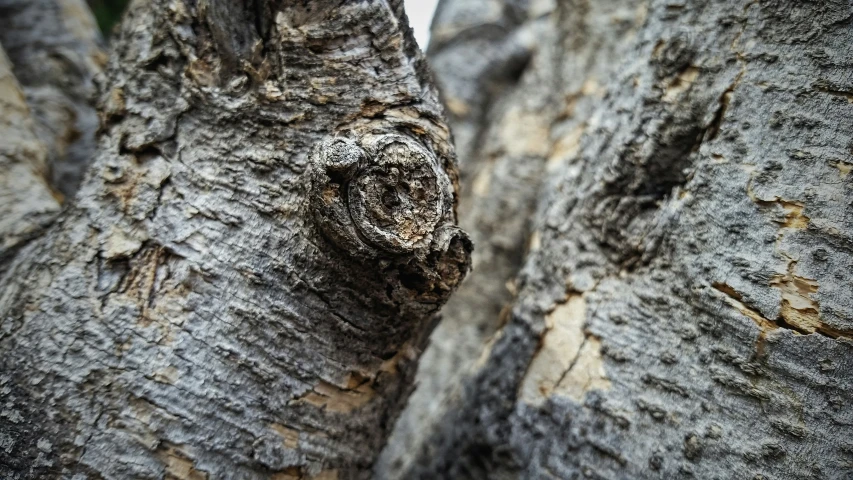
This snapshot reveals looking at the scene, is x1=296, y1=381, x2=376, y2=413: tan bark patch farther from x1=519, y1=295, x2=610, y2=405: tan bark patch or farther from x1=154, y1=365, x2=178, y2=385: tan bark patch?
x1=519, y1=295, x2=610, y2=405: tan bark patch

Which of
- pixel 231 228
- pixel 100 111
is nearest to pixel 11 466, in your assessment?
pixel 231 228

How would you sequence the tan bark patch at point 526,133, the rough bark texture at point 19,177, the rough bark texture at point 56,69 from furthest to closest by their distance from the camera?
the tan bark patch at point 526,133, the rough bark texture at point 56,69, the rough bark texture at point 19,177

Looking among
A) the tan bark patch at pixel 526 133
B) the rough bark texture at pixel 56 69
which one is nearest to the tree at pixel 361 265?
the rough bark texture at pixel 56 69

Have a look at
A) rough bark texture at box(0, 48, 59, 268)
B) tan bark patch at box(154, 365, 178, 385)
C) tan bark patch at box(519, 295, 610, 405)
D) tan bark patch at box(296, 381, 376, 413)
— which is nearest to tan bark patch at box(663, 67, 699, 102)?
tan bark patch at box(519, 295, 610, 405)

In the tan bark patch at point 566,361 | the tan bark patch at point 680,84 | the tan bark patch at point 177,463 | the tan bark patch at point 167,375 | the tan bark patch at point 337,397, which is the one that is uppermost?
the tan bark patch at point 680,84

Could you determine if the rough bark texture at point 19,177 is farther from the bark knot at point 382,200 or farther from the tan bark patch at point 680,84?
the tan bark patch at point 680,84

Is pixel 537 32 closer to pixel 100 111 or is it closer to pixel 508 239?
pixel 508 239

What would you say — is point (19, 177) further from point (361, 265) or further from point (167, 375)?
point (361, 265)
